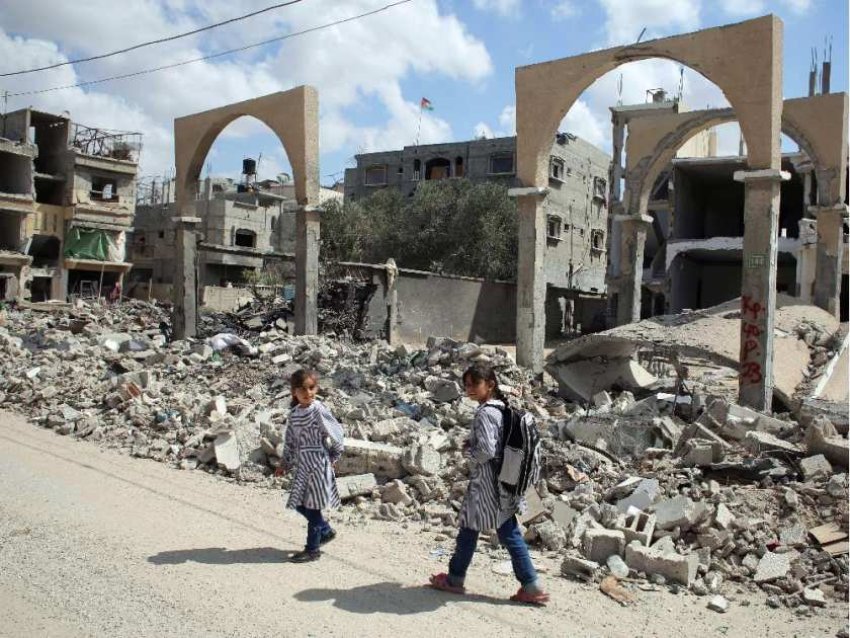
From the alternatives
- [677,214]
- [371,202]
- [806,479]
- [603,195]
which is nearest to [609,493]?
[806,479]

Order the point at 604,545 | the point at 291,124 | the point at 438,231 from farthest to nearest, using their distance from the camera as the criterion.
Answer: the point at 438,231 < the point at 291,124 < the point at 604,545

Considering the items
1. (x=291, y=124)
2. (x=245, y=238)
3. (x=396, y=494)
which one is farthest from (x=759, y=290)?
(x=245, y=238)

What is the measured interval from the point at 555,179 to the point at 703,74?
1042 inches

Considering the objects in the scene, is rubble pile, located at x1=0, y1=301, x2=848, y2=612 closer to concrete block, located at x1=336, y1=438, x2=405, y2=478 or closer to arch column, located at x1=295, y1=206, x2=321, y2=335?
concrete block, located at x1=336, y1=438, x2=405, y2=478

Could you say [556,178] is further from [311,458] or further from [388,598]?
[388,598]

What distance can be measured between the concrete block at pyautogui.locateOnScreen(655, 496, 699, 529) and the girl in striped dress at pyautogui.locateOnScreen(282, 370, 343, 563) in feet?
8.26

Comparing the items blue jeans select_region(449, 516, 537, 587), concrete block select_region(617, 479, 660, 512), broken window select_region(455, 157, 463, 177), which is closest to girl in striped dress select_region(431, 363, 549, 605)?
blue jeans select_region(449, 516, 537, 587)

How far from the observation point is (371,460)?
707 cm

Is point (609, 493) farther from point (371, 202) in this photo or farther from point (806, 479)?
point (371, 202)

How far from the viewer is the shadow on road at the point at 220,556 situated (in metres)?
4.81

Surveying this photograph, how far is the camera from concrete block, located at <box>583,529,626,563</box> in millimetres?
5219

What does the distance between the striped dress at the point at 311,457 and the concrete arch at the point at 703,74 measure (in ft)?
25.0

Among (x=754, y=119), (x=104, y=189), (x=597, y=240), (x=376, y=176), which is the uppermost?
(x=376, y=176)

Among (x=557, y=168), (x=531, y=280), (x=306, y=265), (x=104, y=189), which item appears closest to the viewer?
(x=531, y=280)
